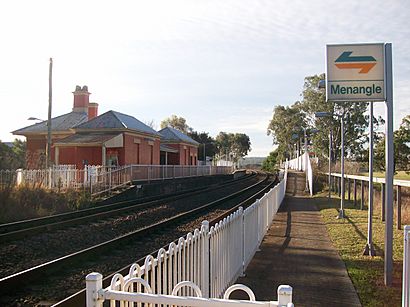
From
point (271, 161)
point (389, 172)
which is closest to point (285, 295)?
point (389, 172)

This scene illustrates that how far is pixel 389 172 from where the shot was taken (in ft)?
25.7

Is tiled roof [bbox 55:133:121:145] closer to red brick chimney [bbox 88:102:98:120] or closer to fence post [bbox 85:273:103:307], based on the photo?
red brick chimney [bbox 88:102:98:120]

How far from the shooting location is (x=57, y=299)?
7.21 meters

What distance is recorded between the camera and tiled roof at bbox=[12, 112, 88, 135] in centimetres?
4059

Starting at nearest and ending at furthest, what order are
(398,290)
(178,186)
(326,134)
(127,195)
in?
1. (398,290)
2. (127,195)
3. (178,186)
4. (326,134)

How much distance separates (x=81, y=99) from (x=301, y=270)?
41411mm

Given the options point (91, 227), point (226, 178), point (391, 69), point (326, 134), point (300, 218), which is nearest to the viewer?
point (391, 69)

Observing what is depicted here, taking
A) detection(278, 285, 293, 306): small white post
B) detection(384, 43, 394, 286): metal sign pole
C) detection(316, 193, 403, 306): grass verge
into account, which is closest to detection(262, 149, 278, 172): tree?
detection(316, 193, 403, 306): grass verge

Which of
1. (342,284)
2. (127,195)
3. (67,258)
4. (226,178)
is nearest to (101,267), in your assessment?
(67,258)

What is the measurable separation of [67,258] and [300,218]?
355 inches

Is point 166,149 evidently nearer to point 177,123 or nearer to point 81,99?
point 81,99

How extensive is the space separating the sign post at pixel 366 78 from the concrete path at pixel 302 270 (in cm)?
116

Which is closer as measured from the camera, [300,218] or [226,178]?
[300,218]

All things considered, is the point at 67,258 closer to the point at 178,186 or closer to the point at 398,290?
the point at 398,290
